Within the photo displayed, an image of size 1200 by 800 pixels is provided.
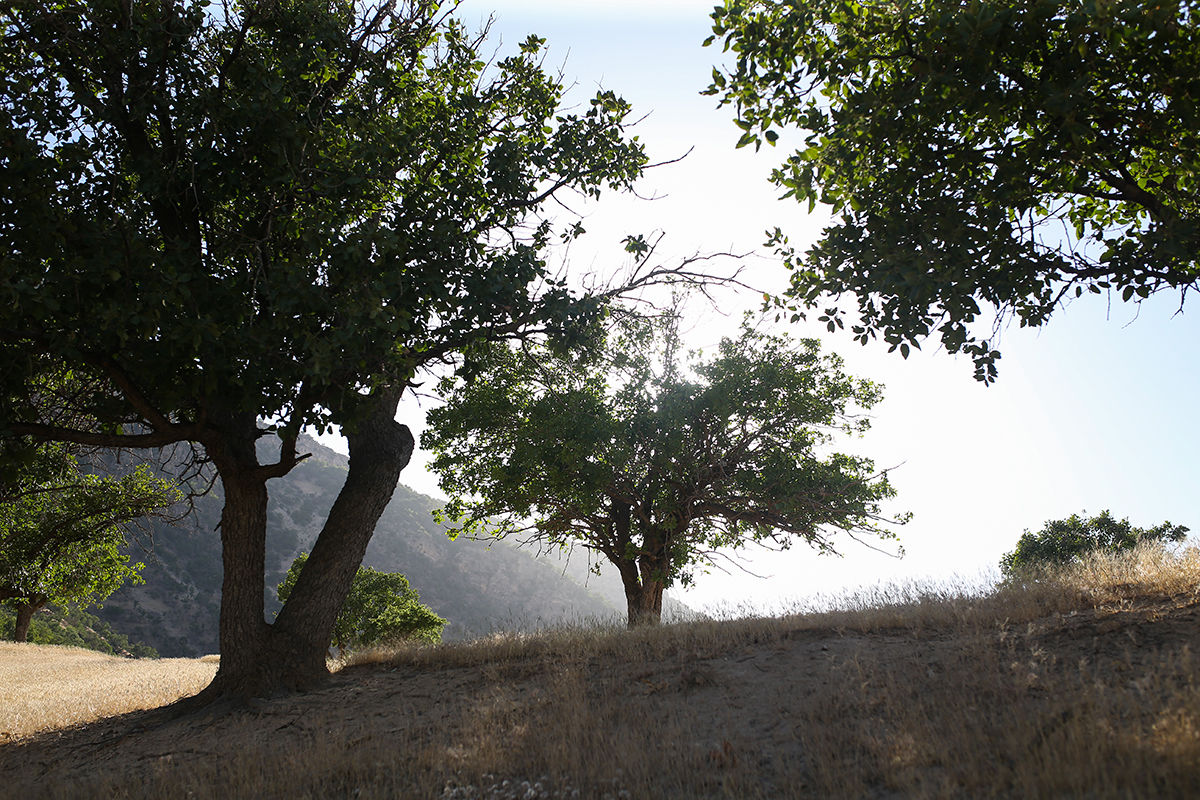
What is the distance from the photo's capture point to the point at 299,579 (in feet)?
33.3

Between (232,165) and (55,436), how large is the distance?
13.8 feet

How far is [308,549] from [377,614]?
102 meters

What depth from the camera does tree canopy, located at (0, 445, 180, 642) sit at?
1227cm

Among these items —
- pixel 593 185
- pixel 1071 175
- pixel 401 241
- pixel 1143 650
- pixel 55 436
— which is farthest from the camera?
pixel 593 185

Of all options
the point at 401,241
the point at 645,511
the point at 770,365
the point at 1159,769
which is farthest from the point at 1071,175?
the point at 645,511

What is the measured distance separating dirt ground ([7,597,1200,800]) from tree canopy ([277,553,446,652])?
20834 millimetres

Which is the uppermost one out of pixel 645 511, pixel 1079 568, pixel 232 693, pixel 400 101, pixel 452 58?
pixel 452 58

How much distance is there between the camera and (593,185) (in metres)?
10.6

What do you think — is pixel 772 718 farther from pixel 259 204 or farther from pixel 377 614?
pixel 377 614

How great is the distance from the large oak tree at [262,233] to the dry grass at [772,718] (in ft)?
8.23

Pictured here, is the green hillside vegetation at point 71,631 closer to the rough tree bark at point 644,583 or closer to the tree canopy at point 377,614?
the tree canopy at point 377,614

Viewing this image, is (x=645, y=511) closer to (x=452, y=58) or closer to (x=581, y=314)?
(x=581, y=314)

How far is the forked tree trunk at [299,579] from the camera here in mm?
9531

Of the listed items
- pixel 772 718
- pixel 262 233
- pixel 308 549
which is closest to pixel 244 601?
pixel 262 233
